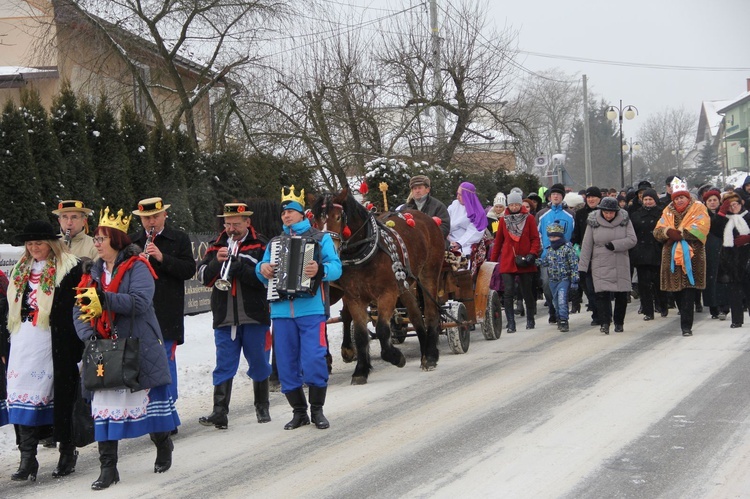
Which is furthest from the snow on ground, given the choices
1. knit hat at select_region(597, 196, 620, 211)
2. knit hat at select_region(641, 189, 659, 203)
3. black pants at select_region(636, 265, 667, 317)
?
knit hat at select_region(641, 189, 659, 203)

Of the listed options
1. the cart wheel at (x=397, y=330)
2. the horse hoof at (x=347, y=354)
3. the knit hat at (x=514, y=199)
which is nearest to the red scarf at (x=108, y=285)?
the horse hoof at (x=347, y=354)

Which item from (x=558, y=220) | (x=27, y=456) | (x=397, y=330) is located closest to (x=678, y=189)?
(x=558, y=220)

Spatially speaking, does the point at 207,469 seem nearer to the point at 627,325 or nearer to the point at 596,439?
the point at 596,439

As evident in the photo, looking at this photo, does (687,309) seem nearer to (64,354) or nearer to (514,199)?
(514,199)

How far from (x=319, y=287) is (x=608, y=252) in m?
6.66

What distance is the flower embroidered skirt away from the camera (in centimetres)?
662

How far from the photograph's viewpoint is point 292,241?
7934 mm

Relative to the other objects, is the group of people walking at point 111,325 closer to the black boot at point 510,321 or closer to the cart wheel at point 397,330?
the cart wheel at point 397,330

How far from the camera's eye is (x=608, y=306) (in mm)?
13547

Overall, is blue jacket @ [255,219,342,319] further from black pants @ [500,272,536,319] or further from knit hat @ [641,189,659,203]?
knit hat @ [641,189,659,203]

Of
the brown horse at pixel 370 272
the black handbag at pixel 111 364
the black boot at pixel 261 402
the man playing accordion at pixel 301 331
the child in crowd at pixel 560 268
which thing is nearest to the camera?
the black handbag at pixel 111 364

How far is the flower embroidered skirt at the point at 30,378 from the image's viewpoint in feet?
21.7

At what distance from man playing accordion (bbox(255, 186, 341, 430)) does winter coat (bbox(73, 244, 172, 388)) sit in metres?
1.49

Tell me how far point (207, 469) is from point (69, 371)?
1210mm
